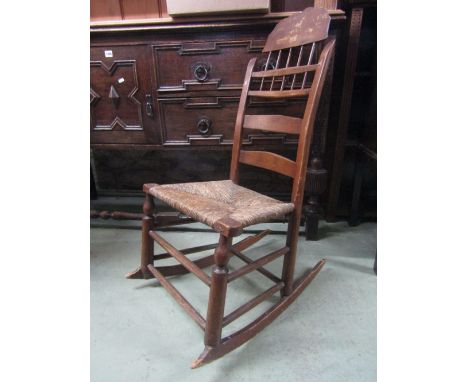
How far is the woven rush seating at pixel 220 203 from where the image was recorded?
0.74 meters

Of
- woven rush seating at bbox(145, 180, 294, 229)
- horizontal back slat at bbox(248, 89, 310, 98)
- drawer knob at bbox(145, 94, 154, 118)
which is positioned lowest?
woven rush seating at bbox(145, 180, 294, 229)

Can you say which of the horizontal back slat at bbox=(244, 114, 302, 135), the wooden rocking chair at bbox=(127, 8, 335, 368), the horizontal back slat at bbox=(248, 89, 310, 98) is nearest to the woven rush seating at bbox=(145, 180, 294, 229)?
the wooden rocking chair at bbox=(127, 8, 335, 368)

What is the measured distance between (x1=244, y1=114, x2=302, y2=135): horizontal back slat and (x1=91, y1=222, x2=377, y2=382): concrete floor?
1.91 ft

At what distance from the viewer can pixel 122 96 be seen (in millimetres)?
1242

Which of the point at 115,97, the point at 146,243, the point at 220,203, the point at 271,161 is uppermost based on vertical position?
the point at 115,97

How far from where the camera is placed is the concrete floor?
0.74m

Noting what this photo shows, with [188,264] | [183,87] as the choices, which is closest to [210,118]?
[183,87]

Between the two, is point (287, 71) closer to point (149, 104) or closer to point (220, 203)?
point (220, 203)

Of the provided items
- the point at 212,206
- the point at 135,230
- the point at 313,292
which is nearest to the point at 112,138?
the point at 135,230

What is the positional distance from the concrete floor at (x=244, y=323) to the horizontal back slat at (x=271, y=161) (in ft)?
1.49

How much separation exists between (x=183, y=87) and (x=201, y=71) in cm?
10

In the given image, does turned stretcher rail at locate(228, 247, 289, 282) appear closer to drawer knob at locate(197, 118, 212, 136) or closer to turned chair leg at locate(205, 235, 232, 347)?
turned chair leg at locate(205, 235, 232, 347)

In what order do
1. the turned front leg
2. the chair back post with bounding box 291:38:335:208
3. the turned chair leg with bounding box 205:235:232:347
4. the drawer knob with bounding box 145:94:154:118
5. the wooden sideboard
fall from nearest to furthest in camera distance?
the turned chair leg with bounding box 205:235:232:347, the chair back post with bounding box 291:38:335:208, the turned front leg, the wooden sideboard, the drawer knob with bounding box 145:94:154:118

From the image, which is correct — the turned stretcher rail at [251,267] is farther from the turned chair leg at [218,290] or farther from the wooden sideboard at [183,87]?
the wooden sideboard at [183,87]
